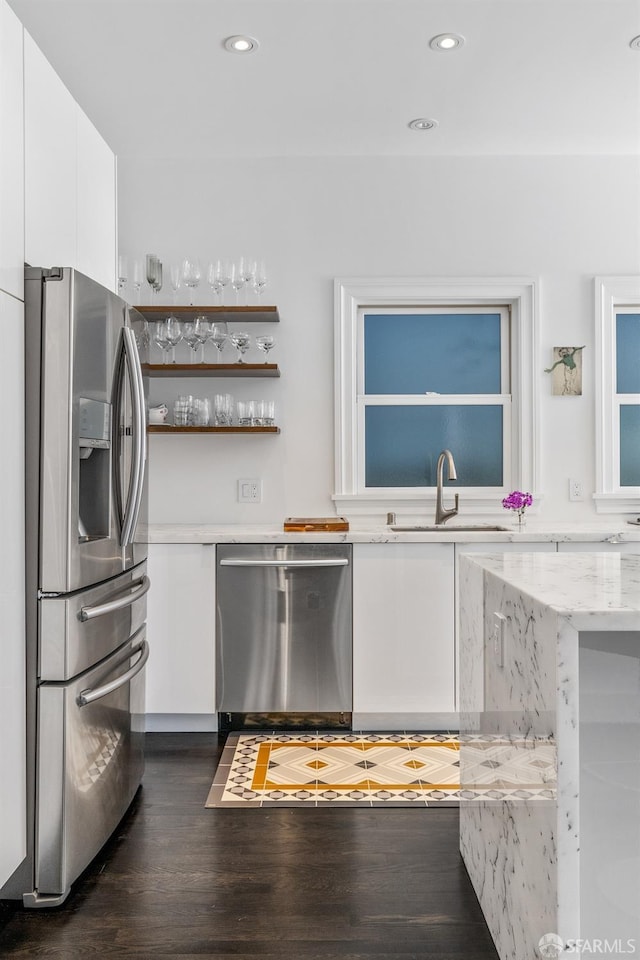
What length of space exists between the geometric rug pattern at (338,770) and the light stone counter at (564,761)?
50 cm

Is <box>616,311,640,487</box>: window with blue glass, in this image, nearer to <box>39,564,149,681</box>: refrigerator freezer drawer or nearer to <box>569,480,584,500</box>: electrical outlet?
<box>569,480,584,500</box>: electrical outlet

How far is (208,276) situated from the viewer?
11.9ft

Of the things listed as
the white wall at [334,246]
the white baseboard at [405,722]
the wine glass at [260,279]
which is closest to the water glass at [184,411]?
the white wall at [334,246]

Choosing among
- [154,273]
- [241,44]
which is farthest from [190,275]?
[241,44]

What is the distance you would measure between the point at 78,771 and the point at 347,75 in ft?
9.10

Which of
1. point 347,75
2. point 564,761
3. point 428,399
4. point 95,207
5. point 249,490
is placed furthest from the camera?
point 428,399

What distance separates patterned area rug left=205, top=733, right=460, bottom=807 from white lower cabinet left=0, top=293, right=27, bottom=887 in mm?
839

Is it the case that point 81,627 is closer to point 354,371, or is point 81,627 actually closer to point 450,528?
point 450,528

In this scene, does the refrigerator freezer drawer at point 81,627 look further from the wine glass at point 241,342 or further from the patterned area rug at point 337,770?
the wine glass at point 241,342

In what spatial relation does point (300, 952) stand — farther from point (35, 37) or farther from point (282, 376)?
point (35, 37)

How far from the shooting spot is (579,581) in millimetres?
1502

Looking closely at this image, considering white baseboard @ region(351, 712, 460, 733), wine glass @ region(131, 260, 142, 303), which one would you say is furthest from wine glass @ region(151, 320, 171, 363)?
white baseboard @ region(351, 712, 460, 733)

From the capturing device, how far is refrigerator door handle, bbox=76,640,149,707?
6.40 feet

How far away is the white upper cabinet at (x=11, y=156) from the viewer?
1.75 m
